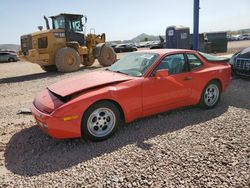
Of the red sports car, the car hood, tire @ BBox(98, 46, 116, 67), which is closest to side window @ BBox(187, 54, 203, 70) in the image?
the red sports car

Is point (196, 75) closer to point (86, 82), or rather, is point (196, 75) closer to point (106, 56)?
point (86, 82)

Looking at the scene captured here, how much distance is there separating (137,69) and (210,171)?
2.26m

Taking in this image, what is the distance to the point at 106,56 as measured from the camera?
15.6 metres

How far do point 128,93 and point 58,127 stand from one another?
1.25m

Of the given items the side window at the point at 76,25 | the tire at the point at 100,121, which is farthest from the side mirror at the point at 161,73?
the side window at the point at 76,25

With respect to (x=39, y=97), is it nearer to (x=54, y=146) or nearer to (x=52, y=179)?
(x=54, y=146)

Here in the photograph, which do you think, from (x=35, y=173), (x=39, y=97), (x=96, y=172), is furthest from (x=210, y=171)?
(x=39, y=97)

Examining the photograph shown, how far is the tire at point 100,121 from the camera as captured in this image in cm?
391

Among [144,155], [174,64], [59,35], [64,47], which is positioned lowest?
[144,155]

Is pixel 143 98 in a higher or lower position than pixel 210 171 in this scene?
higher

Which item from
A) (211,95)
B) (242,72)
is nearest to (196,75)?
(211,95)

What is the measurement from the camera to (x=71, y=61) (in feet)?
44.6

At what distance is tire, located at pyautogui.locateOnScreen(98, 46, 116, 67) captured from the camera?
1528 centimetres

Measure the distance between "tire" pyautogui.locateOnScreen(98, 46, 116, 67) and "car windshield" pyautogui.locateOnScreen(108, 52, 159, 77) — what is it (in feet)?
33.0
